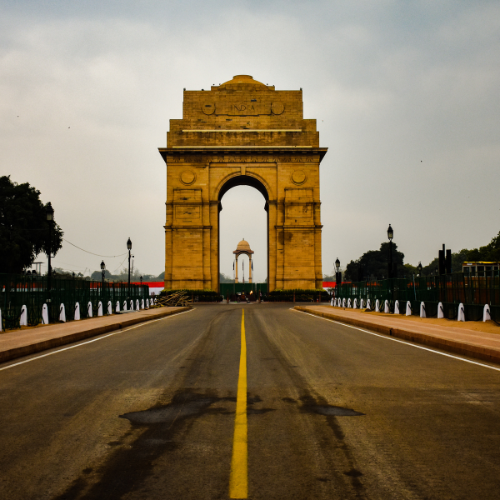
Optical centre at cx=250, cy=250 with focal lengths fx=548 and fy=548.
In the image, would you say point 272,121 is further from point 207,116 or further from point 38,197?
point 38,197

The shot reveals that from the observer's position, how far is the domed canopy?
10744cm

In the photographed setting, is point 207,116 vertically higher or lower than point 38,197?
higher

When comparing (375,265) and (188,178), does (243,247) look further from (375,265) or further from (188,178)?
(188,178)

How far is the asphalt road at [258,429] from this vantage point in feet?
12.3

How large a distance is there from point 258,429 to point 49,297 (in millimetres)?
18277

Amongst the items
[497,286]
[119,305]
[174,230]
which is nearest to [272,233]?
[174,230]

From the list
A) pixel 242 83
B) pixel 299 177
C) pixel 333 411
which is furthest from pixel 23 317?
pixel 242 83

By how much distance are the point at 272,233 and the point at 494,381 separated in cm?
4893

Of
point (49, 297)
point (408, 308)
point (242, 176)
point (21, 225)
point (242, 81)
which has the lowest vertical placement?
point (408, 308)

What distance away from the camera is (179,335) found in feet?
51.9

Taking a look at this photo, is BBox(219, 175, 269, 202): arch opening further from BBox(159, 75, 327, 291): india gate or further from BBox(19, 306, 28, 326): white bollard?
BBox(19, 306, 28, 326): white bollard

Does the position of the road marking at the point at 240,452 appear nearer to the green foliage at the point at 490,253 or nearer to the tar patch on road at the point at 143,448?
the tar patch on road at the point at 143,448

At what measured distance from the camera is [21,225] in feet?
199

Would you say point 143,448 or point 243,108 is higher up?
point 243,108
